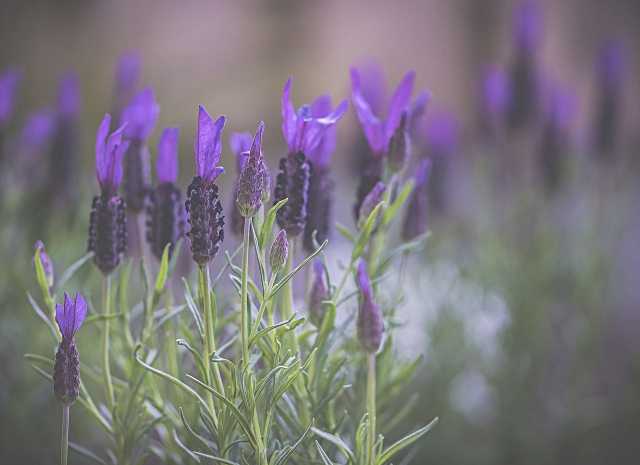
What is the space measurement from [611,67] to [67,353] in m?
0.86

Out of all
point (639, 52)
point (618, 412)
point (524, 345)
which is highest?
point (639, 52)

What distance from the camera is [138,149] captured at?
0.58 metres

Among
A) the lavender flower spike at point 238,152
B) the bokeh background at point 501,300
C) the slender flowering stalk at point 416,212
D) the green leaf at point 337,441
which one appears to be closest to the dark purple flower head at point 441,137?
the bokeh background at point 501,300

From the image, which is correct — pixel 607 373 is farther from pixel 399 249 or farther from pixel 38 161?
pixel 38 161

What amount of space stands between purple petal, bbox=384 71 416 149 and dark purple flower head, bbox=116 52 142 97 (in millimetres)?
405

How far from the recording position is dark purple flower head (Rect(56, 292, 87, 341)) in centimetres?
43

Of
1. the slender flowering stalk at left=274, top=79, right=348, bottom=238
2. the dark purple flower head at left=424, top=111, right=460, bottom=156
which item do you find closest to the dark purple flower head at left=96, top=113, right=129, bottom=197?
the slender flowering stalk at left=274, top=79, right=348, bottom=238

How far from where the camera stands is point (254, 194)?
1.39 ft

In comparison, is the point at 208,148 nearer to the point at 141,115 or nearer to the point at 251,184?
the point at 251,184

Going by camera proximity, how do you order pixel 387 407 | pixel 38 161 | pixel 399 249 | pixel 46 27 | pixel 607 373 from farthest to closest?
pixel 46 27 < pixel 607 373 < pixel 38 161 < pixel 387 407 < pixel 399 249

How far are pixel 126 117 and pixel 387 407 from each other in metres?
0.34

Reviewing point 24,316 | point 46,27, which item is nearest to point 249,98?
point 46,27

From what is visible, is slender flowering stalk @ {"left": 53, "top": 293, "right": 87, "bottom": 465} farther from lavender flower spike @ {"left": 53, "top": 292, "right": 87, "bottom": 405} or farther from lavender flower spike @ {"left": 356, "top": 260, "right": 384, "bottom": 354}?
lavender flower spike @ {"left": 356, "top": 260, "right": 384, "bottom": 354}

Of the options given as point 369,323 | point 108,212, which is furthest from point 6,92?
point 369,323
